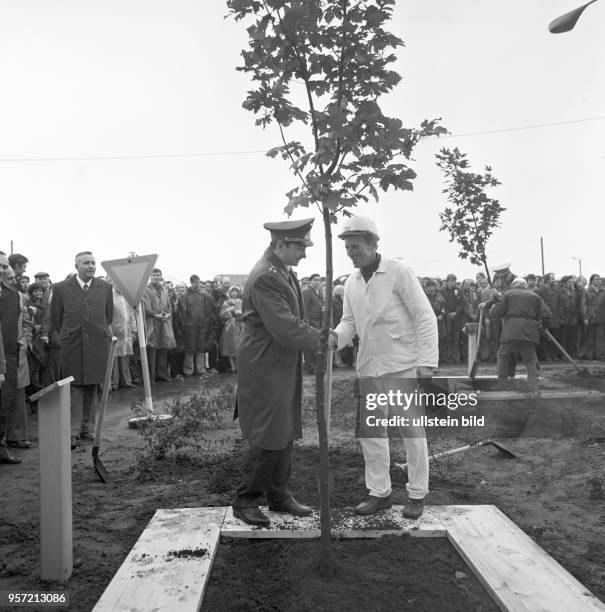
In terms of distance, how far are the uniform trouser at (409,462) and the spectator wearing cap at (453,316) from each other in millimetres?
11798

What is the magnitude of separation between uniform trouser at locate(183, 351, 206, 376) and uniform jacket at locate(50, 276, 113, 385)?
20.6ft

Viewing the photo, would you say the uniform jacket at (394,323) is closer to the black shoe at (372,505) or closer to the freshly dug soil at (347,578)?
the black shoe at (372,505)

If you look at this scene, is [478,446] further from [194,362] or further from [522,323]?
[194,362]

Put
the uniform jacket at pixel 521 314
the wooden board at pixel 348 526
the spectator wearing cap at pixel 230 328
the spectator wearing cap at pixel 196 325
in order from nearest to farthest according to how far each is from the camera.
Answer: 1. the wooden board at pixel 348 526
2. the uniform jacket at pixel 521 314
3. the spectator wearing cap at pixel 196 325
4. the spectator wearing cap at pixel 230 328

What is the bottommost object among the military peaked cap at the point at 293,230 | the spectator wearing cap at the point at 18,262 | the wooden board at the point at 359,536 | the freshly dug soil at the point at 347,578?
the freshly dug soil at the point at 347,578

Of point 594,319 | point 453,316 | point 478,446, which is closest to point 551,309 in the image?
point 594,319

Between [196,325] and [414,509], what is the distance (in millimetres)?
9909

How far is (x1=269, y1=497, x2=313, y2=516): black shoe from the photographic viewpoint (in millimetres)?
4469

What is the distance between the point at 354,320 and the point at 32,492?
319 centimetres

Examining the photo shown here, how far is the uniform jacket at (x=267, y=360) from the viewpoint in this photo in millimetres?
4180

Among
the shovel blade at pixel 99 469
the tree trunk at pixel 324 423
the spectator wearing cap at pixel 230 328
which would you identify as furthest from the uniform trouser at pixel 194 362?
the tree trunk at pixel 324 423

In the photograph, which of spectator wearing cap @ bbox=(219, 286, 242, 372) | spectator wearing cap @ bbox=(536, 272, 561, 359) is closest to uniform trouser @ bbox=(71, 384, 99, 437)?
spectator wearing cap @ bbox=(219, 286, 242, 372)

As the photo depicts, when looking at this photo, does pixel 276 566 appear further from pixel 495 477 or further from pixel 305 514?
pixel 495 477

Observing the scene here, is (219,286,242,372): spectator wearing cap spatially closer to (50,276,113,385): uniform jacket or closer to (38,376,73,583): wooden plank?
(50,276,113,385): uniform jacket
